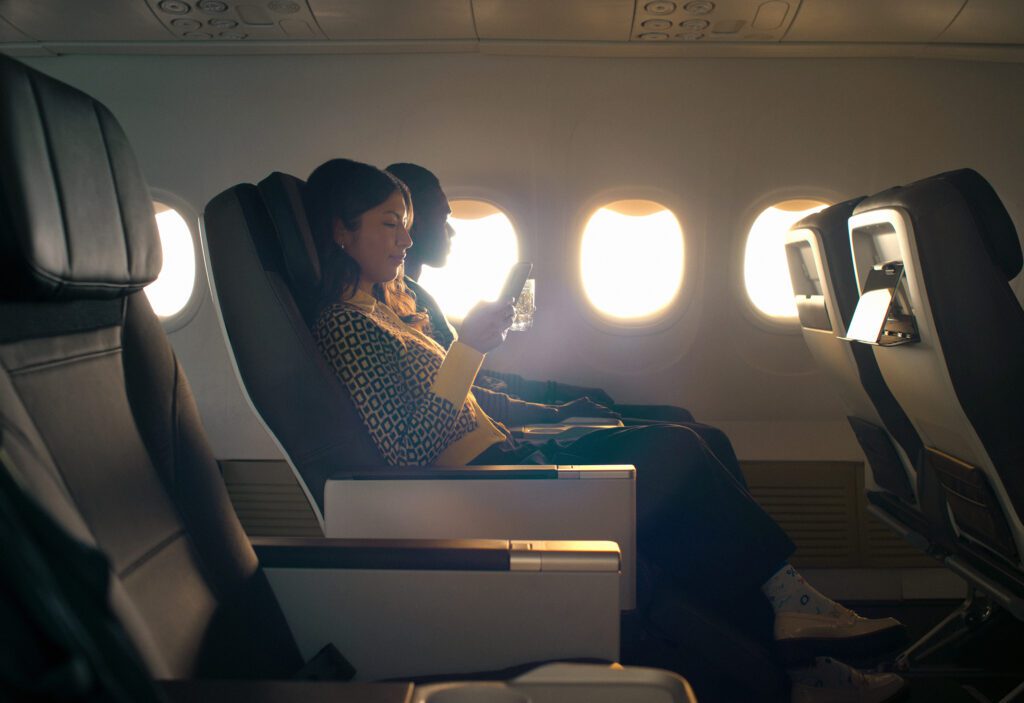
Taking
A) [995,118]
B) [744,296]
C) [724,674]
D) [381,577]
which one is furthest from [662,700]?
[995,118]

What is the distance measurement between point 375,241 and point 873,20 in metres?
2.12

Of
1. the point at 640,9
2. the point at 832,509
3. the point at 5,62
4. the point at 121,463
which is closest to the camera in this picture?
the point at 5,62

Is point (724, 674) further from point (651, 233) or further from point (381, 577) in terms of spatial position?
point (651, 233)

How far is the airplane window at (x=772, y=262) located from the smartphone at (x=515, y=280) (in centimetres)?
166

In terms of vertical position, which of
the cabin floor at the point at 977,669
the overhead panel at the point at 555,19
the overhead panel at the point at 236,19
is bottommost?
the cabin floor at the point at 977,669

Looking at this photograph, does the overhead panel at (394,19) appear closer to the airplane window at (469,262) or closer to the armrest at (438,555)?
the airplane window at (469,262)

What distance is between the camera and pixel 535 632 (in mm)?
1197

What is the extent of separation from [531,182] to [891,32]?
1.46 metres

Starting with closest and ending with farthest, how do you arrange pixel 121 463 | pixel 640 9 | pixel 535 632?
pixel 121 463 < pixel 535 632 < pixel 640 9

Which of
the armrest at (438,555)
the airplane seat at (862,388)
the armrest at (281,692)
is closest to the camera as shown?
the armrest at (281,692)

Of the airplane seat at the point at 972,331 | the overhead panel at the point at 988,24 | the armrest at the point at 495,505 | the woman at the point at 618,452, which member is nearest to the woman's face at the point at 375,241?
the woman at the point at 618,452

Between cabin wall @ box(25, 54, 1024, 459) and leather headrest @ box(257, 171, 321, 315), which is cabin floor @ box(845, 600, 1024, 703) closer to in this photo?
cabin wall @ box(25, 54, 1024, 459)

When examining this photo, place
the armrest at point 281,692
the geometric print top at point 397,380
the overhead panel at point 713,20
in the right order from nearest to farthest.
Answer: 1. the armrest at point 281,692
2. the geometric print top at point 397,380
3. the overhead panel at point 713,20

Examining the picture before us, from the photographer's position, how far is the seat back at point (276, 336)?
166 cm
